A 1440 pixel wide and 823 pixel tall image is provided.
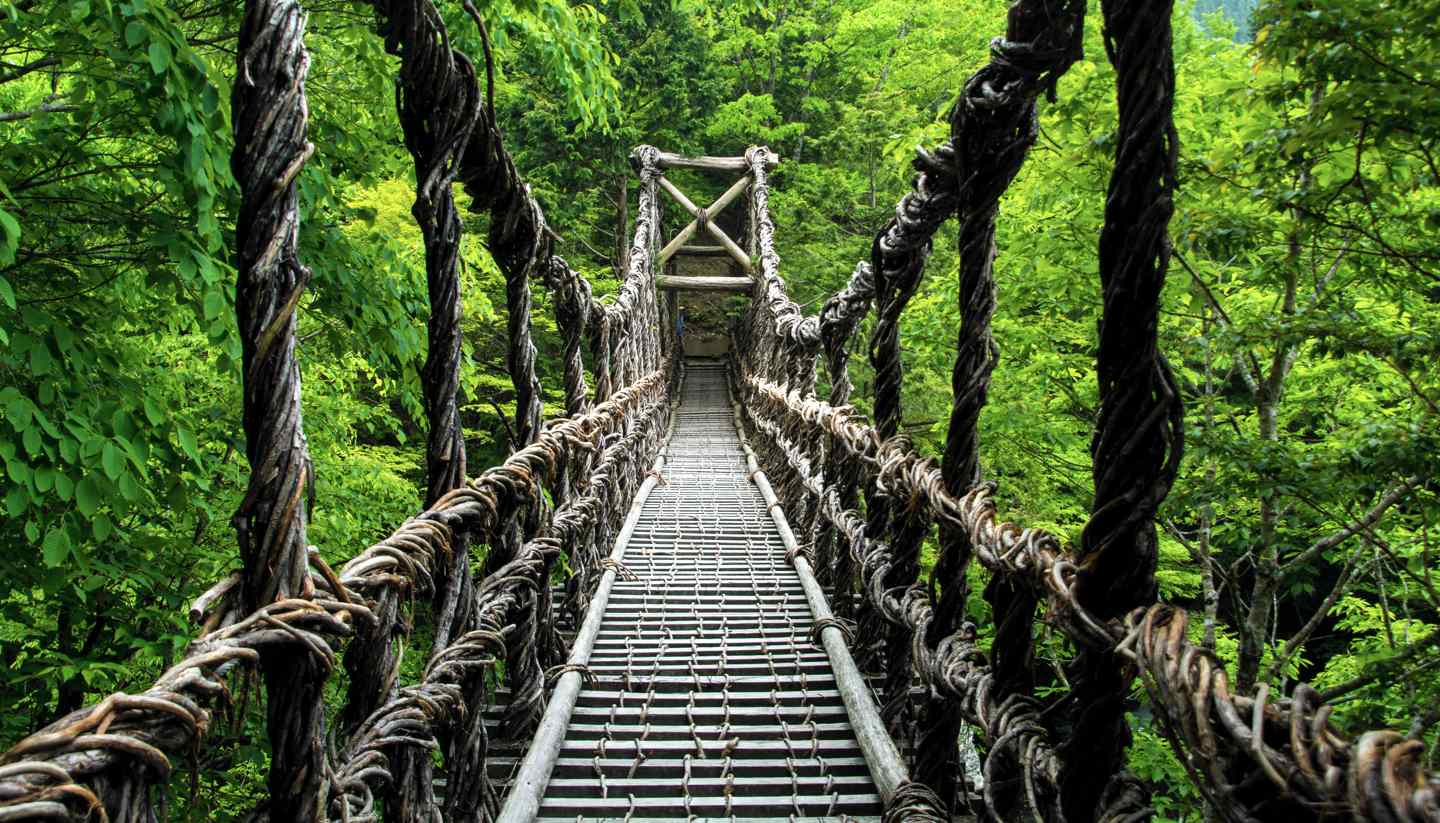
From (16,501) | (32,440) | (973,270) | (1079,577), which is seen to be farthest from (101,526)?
(1079,577)

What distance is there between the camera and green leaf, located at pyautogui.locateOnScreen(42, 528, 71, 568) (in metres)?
2.35

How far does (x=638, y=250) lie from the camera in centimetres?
1123

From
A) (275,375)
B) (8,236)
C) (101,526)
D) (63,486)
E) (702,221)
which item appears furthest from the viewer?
(702,221)

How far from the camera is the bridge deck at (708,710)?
1.90m

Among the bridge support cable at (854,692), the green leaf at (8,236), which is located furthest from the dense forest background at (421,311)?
the bridge support cable at (854,692)

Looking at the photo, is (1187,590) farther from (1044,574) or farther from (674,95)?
(674,95)

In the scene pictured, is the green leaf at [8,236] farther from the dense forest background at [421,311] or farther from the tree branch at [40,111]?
the tree branch at [40,111]

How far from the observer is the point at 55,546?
2.39 m

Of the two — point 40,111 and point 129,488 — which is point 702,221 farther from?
point 129,488

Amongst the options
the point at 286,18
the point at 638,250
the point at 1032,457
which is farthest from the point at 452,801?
the point at 638,250

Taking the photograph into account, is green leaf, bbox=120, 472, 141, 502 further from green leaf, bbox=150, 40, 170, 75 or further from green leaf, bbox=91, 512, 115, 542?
A: green leaf, bbox=150, 40, 170, 75

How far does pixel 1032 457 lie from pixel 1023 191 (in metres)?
1.94

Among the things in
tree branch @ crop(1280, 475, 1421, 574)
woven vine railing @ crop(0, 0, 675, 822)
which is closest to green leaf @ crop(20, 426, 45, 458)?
woven vine railing @ crop(0, 0, 675, 822)

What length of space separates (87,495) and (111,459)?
17 centimetres
